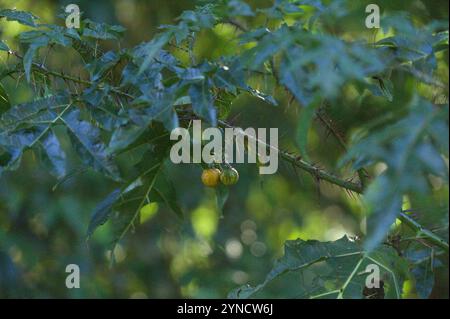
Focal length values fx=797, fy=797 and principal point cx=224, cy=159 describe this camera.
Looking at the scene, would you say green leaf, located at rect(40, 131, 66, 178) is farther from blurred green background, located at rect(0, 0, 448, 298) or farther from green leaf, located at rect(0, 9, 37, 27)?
blurred green background, located at rect(0, 0, 448, 298)

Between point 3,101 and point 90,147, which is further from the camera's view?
point 3,101

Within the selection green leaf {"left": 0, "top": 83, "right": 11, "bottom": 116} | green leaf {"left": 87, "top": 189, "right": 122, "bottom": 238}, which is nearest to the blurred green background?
green leaf {"left": 0, "top": 83, "right": 11, "bottom": 116}

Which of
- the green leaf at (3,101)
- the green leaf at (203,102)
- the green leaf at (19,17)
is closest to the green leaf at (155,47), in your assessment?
the green leaf at (203,102)

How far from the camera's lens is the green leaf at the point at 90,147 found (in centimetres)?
121

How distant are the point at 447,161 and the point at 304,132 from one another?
7.2 inches

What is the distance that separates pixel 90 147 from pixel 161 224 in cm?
243

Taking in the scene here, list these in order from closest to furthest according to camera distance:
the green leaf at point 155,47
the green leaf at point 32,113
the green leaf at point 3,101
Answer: the green leaf at point 155,47 < the green leaf at point 32,113 < the green leaf at point 3,101

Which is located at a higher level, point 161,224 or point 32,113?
point 32,113

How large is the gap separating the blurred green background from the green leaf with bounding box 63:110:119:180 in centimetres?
139

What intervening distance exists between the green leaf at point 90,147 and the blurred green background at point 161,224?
54.9 inches

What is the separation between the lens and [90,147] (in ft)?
4.05

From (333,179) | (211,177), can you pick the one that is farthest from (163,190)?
(333,179)

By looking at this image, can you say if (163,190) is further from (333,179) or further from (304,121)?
(304,121)

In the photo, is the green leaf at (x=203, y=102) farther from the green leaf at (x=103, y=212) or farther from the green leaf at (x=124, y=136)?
the green leaf at (x=103, y=212)
